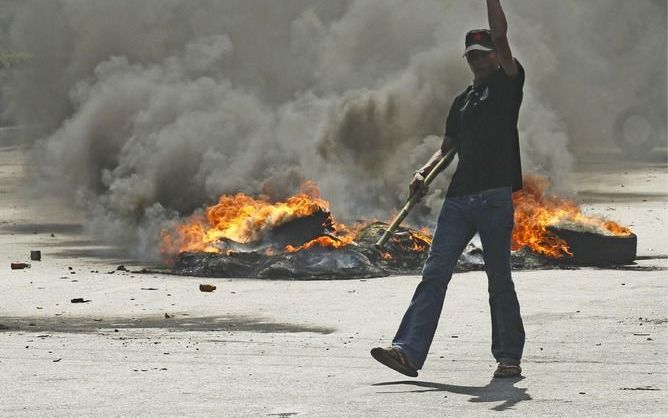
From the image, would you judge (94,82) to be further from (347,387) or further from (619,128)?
(619,128)

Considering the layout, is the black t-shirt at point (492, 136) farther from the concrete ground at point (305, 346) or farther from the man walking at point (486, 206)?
the concrete ground at point (305, 346)

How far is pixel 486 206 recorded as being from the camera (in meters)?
7.41

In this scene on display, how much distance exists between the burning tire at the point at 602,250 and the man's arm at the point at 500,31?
6564 mm

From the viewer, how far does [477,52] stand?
740 centimetres

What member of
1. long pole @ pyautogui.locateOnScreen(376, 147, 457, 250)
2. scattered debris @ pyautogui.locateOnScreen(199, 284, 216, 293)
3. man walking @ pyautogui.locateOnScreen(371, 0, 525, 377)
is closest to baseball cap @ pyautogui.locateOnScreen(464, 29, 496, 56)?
man walking @ pyautogui.locateOnScreen(371, 0, 525, 377)

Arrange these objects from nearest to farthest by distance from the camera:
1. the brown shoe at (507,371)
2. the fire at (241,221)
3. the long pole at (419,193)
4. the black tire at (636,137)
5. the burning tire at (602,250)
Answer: the brown shoe at (507,371), the long pole at (419,193), the burning tire at (602,250), the fire at (241,221), the black tire at (636,137)

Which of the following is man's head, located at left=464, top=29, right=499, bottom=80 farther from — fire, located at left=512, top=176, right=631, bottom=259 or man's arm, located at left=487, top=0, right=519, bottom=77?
fire, located at left=512, top=176, right=631, bottom=259

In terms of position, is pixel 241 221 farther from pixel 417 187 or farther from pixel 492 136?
pixel 492 136

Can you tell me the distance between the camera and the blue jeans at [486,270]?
739 cm

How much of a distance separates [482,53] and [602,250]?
652 centimetres

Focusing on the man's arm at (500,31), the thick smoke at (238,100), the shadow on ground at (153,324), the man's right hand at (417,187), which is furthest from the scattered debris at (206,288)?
the man's arm at (500,31)

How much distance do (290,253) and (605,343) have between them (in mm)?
5216

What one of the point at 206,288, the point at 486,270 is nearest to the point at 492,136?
the point at 486,270

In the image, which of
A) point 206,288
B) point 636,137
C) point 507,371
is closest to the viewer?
point 507,371
